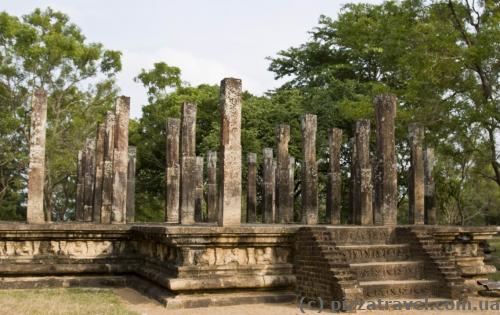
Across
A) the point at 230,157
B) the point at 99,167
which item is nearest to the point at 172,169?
the point at 99,167

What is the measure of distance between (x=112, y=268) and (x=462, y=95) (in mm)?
11509

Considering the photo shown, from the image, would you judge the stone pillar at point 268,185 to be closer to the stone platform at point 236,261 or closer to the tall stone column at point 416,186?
the tall stone column at point 416,186

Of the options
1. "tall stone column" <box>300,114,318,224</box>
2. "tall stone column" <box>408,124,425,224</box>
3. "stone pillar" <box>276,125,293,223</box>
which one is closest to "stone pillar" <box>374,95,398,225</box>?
"tall stone column" <box>408,124,425,224</box>

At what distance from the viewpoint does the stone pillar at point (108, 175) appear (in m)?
12.7

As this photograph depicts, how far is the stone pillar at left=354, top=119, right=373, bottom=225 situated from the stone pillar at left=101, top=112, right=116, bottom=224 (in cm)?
597

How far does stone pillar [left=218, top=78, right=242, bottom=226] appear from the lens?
8805mm

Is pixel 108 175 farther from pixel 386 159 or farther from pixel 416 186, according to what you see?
pixel 416 186

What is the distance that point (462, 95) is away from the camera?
16.4m

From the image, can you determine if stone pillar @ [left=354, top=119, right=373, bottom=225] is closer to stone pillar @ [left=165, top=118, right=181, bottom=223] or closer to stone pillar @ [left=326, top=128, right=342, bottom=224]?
stone pillar @ [left=326, top=128, right=342, bottom=224]

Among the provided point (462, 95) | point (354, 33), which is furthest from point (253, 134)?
point (462, 95)

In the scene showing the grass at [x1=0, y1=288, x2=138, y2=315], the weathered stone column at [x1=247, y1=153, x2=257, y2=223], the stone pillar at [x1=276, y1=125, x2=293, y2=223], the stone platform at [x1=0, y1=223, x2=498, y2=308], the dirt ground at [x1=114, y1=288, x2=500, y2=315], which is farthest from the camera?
the weathered stone column at [x1=247, y1=153, x2=257, y2=223]

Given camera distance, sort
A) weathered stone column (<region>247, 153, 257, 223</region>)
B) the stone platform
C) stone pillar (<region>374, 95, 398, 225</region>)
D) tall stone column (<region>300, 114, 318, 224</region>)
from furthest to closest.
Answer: weathered stone column (<region>247, 153, 257, 223</region>)
tall stone column (<region>300, 114, 318, 224</region>)
stone pillar (<region>374, 95, 398, 225</region>)
the stone platform

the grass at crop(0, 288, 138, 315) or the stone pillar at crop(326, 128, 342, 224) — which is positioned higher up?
the stone pillar at crop(326, 128, 342, 224)

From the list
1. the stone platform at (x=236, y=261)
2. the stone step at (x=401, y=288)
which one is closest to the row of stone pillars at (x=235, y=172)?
the stone platform at (x=236, y=261)
